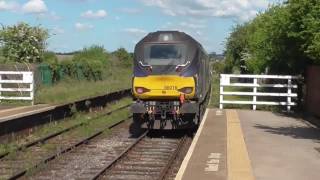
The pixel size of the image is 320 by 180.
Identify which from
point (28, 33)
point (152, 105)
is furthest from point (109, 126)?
point (28, 33)

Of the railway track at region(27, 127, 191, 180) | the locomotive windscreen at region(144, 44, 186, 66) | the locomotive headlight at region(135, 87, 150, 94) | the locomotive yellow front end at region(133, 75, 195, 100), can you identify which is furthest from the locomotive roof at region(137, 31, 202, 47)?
the railway track at region(27, 127, 191, 180)

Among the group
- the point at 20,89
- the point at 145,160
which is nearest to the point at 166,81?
the point at 145,160

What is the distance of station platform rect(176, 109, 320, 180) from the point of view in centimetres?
1054

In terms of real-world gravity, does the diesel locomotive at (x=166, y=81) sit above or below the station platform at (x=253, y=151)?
above

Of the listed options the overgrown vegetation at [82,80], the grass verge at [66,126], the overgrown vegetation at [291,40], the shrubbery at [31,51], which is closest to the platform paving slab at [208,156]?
the overgrown vegetation at [291,40]

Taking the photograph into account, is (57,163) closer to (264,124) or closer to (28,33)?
(264,124)

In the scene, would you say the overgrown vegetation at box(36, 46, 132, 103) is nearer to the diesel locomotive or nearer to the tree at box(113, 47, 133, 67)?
the tree at box(113, 47, 133, 67)

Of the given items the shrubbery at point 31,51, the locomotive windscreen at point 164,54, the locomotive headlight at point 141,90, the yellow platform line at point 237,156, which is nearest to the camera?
the yellow platform line at point 237,156

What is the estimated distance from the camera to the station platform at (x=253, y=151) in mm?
10539

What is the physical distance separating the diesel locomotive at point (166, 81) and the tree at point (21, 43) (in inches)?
1187

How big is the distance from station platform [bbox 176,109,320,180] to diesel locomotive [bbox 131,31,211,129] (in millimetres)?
889

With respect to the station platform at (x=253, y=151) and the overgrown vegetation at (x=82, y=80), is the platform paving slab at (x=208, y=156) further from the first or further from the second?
the overgrown vegetation at (x=82, y=80)

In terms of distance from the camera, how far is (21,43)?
46.9m

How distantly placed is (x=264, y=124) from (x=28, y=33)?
1260 inches
